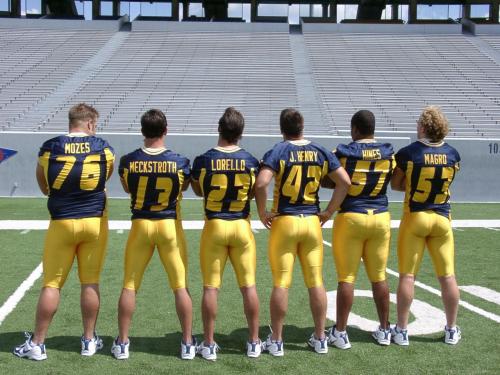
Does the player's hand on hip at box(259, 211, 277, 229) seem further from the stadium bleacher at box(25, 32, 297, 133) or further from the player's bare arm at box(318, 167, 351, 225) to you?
the stadium bleacher at box(25, 32, 297, 133)

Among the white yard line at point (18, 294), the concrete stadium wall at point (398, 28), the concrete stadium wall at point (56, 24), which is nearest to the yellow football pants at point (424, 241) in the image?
the white yard line at point (18, 294)

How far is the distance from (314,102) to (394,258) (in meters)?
15.0

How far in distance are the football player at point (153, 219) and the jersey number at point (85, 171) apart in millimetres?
180

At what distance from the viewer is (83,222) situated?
13.4ft

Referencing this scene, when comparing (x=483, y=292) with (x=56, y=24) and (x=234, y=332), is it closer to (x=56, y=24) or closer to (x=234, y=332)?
(x=234, y=332)

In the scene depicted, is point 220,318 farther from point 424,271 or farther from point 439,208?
point 424,271

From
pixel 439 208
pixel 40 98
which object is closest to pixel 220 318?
pixel 439 208

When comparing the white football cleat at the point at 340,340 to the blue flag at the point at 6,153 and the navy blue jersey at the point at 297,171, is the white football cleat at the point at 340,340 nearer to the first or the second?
the navy blue jersey at the point at 297,171

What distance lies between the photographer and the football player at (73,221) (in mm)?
4078

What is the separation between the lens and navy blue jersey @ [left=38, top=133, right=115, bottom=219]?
4.08 m

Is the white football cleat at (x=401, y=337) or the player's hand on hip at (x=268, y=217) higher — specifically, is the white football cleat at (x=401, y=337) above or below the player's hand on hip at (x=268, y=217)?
below

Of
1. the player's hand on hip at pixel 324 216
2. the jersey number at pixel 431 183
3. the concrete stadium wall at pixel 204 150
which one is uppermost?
the jersey number at pixel 431 183

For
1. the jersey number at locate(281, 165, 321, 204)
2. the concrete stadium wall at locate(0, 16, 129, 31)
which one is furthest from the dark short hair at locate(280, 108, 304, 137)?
the concrete stadium wall at locate(0, 16, 129, 31)

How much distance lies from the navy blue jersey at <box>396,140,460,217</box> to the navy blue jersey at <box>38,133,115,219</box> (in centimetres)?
222
